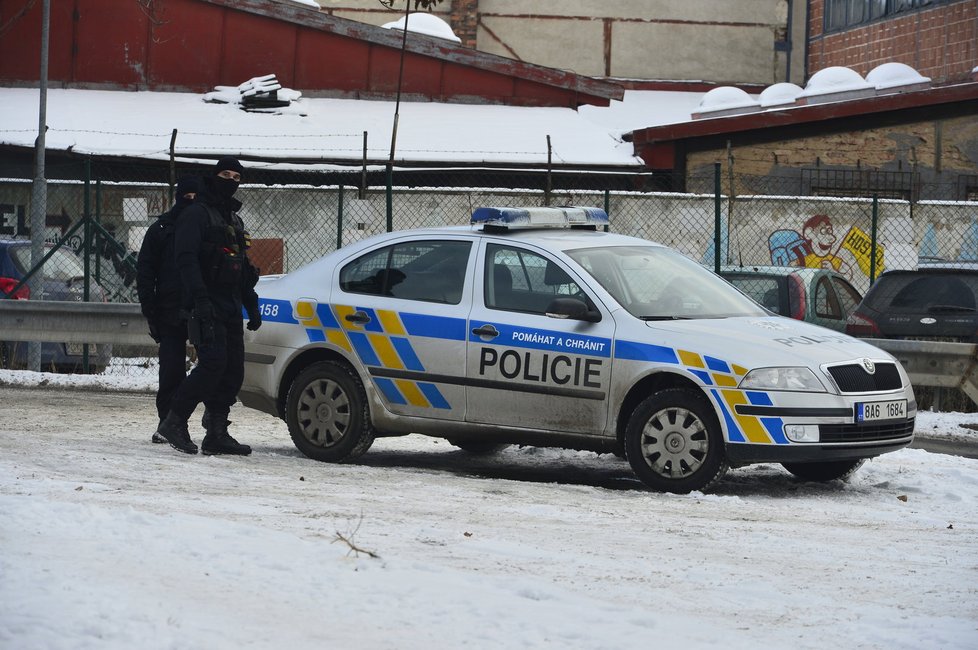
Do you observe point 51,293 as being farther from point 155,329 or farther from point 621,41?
point 621,41

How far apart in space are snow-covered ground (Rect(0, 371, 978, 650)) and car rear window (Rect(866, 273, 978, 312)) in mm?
3940

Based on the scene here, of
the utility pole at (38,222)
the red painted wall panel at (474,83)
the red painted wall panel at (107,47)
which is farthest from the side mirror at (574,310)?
the red painted wall panel at (107,47)

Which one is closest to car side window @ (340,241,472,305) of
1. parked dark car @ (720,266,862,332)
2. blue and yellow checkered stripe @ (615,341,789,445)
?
blue and yellow checkered stripe @ (615,341,789,445)

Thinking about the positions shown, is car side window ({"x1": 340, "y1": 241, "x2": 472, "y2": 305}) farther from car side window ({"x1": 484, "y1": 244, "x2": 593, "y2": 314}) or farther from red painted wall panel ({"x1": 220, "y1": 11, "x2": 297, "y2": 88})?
red painted wall panel ({"x1": 220, "y1": 11, "x2": 297, "y2": 88})

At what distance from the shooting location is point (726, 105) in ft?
88.1

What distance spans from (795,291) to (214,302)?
6159mm

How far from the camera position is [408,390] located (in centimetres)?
942

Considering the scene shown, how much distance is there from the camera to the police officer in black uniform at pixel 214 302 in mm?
9312

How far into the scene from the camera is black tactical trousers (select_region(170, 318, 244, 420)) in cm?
942

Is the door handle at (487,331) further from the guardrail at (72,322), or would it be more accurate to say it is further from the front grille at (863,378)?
the guardrail at (72,322)

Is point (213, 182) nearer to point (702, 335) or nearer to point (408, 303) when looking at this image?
point (408, 303)

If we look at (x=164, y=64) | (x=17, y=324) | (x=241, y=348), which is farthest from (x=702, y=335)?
(x=164, y=64)

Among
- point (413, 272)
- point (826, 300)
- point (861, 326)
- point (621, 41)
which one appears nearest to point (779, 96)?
point (621, 41)

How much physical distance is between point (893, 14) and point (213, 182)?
2757 cm
